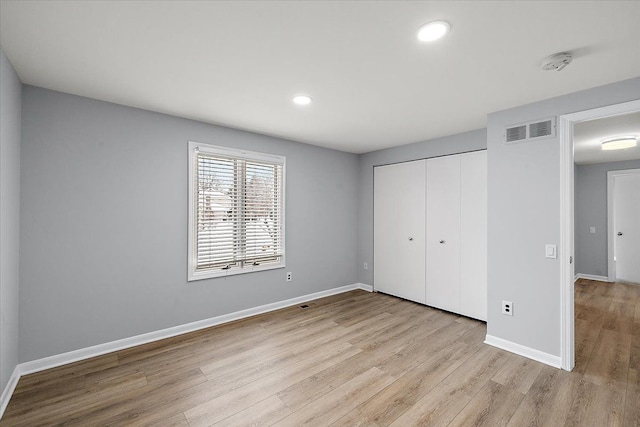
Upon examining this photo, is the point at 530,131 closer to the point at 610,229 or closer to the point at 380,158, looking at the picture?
the point at 380,158

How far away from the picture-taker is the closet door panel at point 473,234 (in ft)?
12.1

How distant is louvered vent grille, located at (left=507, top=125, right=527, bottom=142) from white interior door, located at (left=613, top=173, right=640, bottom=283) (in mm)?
4956

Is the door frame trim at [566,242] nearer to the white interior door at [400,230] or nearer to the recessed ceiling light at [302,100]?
the white interior door at [400,230]

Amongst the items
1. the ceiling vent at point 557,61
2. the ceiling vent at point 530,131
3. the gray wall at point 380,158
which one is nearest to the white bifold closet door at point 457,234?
the gray wall at point 380,158

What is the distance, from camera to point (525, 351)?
2.83 meters

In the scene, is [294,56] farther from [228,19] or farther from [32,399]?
[32,399]

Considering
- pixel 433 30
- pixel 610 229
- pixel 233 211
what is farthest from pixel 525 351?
pixel 610 229

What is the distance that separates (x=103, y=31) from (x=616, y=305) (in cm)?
688

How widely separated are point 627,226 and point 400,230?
16.5 feet

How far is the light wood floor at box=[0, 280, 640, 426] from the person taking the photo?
6.46 ft

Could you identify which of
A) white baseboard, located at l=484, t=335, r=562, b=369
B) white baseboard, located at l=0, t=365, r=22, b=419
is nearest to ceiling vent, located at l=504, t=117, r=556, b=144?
white baseboard, located at l=484, t=335, r=562, b=369

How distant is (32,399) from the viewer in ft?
6.96

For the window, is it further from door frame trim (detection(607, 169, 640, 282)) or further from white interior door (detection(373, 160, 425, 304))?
door frame trim (detection(607, 169, 640, 282))

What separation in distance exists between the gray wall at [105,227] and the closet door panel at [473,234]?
114 inches
